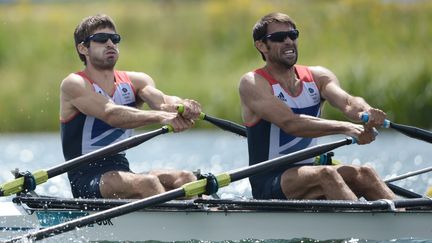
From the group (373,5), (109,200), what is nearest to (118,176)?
(109,200)

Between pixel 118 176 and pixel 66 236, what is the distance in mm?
734

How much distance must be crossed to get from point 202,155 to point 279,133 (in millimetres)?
12223

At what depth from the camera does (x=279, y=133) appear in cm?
1105

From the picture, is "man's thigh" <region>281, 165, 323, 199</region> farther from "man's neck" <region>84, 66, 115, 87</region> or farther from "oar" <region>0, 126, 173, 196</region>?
"man's neck" <region>84, 66, 115, 87</region>

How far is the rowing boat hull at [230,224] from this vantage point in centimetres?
1034

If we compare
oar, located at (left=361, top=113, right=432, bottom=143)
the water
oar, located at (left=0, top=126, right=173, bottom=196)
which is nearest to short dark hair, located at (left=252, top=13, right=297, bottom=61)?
oar, located at (left=0, top=126, right=173, bottom=196)

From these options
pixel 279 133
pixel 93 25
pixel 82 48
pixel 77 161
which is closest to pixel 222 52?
pixel 82 48

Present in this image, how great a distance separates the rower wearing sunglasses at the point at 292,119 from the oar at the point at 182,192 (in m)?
0.16

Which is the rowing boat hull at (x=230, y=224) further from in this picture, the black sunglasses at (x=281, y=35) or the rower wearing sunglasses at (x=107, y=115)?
the black sunglasses at (x=281, y=35)

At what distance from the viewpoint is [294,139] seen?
36.4 feet

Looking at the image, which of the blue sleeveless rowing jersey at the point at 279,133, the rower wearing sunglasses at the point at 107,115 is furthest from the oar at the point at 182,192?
the rower wearing sunglasses at the point at 107,115

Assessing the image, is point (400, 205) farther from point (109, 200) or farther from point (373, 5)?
point (373, 5)

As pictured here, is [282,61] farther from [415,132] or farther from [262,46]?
[415,132]

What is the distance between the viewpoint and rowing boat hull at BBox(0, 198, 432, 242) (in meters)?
10.3
